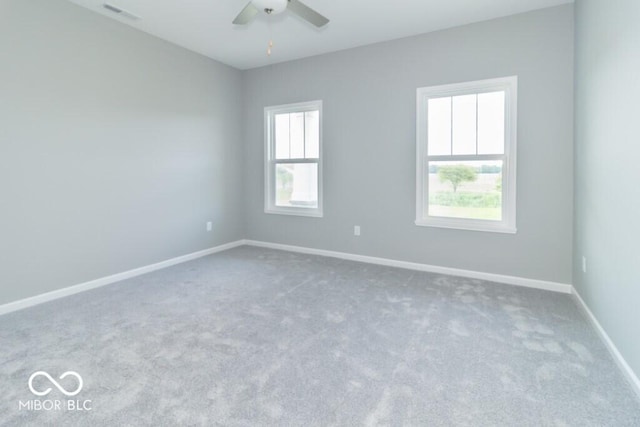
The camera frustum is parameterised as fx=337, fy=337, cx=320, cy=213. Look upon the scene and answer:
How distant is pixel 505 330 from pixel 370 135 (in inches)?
105

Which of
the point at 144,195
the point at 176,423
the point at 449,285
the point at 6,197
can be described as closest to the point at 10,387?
the point at 176,423

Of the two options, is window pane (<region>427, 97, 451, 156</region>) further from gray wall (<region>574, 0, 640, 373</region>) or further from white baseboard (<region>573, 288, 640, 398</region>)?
white baseboard (<region>573, 288, 640, 398</region>)

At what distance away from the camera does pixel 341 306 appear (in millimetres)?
2955

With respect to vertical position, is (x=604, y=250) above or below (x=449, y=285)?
above

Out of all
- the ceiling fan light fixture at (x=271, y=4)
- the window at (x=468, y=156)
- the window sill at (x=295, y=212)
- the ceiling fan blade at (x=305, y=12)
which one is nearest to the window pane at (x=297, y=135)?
the window sill at (x=295, y=212)

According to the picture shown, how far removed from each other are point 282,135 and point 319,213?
1355 millimetres

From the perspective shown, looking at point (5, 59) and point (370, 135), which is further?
point (370, 135)

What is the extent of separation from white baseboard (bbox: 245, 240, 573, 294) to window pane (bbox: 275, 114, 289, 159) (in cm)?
138

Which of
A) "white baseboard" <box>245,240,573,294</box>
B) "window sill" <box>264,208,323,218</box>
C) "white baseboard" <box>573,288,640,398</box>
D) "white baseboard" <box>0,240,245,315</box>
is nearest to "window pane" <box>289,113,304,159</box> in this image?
"window sill" <box>264,208,323,218</box>

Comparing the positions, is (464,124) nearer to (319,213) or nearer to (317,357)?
(319,213)

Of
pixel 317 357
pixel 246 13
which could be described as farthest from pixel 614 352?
pixel 246 13

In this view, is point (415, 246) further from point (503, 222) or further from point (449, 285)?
point (503, 222)

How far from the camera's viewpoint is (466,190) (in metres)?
3.77

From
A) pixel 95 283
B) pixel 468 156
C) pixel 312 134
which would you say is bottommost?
pixel 95 283
